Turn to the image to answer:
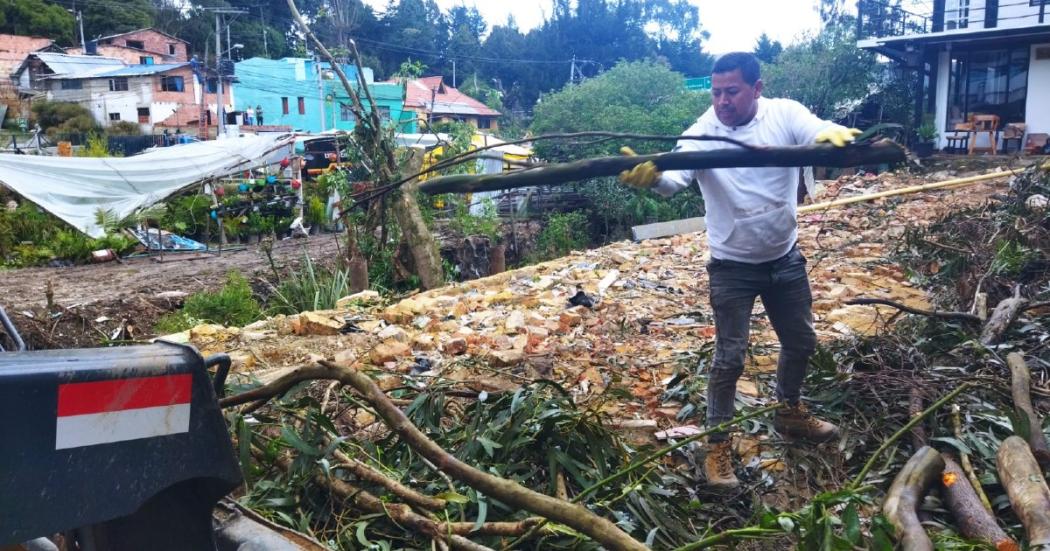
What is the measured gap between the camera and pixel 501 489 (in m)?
2.36

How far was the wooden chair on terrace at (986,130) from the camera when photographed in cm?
2059

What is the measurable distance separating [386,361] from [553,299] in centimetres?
252

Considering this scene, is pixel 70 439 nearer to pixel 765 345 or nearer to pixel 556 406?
pixel 556 406

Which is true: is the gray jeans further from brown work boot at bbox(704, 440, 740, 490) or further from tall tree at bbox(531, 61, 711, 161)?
tall tree at bbox(531, 61, 711, 161)

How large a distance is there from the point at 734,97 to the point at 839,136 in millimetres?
685

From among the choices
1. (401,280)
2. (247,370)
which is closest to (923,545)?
(247,370)

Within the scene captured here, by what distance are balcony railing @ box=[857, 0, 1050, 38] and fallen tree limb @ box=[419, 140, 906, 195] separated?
2304cm

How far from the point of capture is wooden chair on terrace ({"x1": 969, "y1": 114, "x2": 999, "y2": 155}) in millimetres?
20594

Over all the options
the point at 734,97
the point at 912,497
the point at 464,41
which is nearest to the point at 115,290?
the point at 734,97

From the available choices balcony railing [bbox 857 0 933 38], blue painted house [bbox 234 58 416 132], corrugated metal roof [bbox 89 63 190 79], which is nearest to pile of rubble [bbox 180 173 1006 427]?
balcony railing [bbox 857 0 933 38]

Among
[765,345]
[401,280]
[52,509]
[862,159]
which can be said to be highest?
[862,159]

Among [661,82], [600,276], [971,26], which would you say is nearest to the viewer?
[600,276]

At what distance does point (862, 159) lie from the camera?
234 cm

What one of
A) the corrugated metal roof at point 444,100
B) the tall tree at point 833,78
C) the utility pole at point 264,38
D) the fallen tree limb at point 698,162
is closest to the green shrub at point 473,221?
the fallen tree limb at point 698,162
